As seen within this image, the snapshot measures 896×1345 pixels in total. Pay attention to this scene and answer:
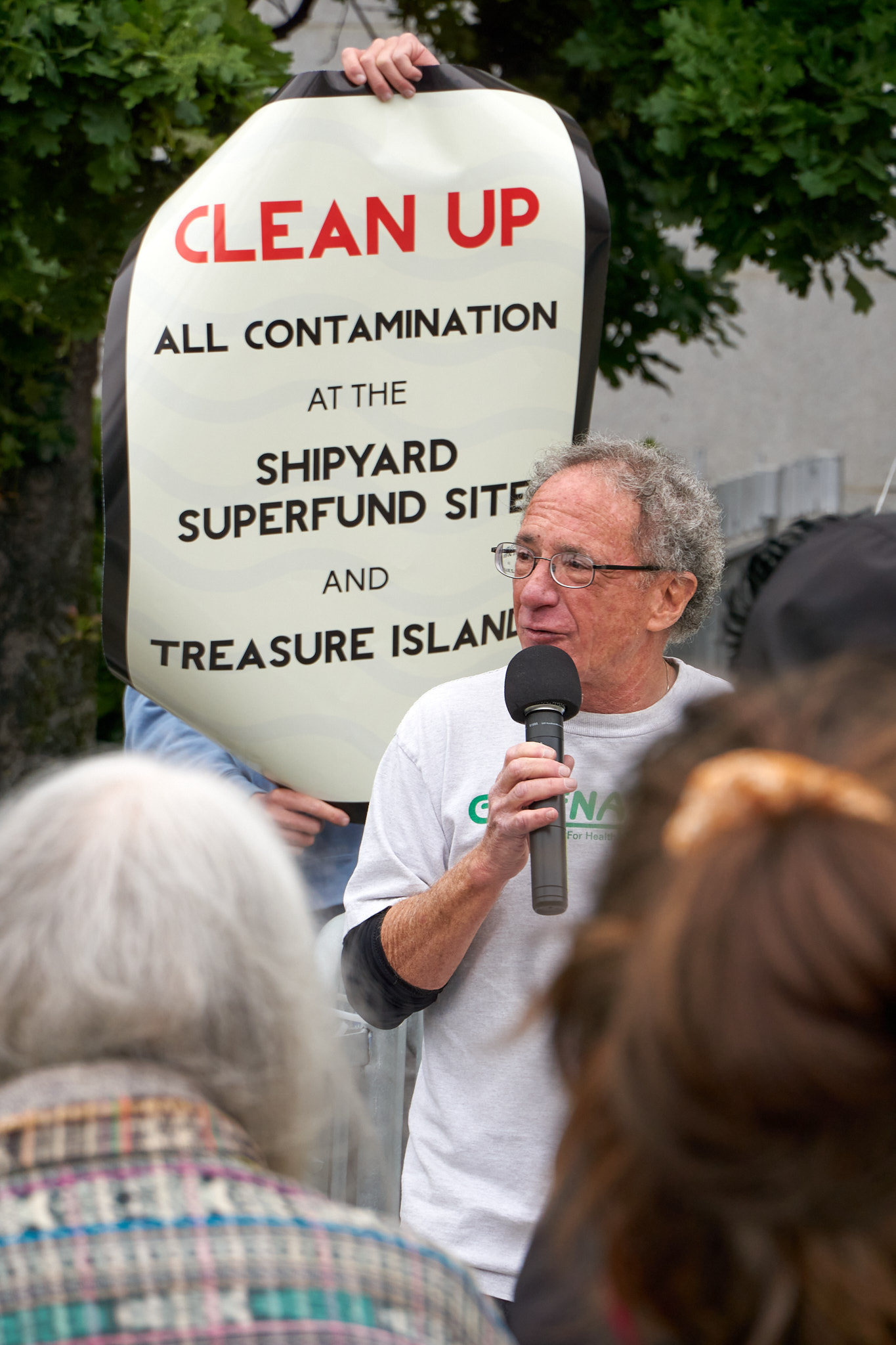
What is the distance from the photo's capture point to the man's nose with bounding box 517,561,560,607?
220 centimetres

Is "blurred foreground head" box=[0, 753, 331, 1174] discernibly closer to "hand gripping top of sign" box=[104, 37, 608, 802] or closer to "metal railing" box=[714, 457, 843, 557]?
"hand gripping top of sign" box=[104, 37, 608, 802]

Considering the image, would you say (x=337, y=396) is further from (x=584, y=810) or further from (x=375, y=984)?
(x=375, y=984)

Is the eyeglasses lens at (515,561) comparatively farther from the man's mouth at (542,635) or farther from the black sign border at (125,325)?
the black sign border at (125,325)

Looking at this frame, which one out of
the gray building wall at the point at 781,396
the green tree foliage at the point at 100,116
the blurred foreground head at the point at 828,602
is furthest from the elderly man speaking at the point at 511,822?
the gray building wall at the point at 781,396

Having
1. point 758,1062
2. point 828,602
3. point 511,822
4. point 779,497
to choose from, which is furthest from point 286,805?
point 779,497

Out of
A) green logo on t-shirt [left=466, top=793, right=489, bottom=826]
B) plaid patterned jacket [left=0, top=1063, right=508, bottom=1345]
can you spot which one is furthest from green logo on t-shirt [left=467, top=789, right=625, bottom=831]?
plaid patterned jacket [left=0, top=1063, right=508, bottom=1345]

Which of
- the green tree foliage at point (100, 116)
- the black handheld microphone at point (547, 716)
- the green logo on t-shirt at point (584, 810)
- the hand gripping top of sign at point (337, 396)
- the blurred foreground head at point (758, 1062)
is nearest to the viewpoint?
the blurred foreground head at point (758, 1062)

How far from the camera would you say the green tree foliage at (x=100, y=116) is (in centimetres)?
313

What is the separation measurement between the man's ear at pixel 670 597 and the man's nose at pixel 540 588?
0.53ft

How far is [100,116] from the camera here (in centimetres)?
321

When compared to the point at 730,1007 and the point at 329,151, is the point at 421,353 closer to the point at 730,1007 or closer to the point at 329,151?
the point at 329,151

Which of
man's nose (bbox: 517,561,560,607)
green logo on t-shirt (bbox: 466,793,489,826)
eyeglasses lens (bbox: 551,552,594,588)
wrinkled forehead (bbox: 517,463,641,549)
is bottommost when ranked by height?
green logo on t-shirt (bbox: 466,793,489,826)

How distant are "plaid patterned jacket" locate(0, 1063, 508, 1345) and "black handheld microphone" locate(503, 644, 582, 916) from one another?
0.70 m

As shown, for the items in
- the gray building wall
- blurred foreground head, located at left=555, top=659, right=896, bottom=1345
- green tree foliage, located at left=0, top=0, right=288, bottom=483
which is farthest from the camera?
the gray building wall
